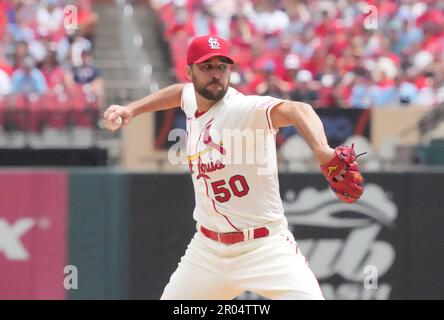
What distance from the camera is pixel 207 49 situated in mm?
6281

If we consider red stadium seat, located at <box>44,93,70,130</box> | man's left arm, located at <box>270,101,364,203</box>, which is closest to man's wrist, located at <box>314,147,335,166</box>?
man's left arm, located at <box>270,101,364,203</box>

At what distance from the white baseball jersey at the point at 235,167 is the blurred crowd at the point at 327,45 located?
595 cm

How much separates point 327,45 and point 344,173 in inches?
382

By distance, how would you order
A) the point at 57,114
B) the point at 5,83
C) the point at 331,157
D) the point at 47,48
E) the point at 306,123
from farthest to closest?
the point at 47,48 < the point at 5,83 < the point at 57,114 < the point at 306,123 < the point at 331,157

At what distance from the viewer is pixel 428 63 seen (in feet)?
47.8

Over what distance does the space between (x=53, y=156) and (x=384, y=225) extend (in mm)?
3969

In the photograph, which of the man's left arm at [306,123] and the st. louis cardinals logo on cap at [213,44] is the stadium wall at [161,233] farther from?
the man's left arm at [306,123]

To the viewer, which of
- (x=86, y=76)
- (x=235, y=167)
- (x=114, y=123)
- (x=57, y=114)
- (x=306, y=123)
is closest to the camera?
(x=306, y=123)

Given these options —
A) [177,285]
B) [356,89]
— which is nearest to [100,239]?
[177,285]

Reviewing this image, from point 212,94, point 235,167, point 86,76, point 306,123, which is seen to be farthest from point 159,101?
point 86,76

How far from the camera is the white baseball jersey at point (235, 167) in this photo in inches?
244

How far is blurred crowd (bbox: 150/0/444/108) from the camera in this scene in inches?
525

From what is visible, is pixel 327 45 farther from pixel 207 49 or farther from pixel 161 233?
pixel 207 49
